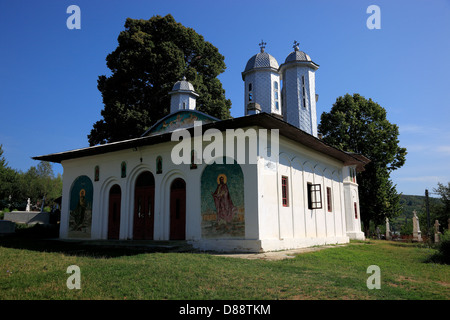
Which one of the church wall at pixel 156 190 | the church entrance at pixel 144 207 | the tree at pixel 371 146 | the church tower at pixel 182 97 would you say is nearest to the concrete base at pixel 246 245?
the church wall at pixel 156 190

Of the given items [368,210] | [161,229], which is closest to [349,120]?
[368,210]

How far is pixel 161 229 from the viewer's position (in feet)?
43.4

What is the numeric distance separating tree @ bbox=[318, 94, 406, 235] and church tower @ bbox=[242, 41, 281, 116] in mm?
9961

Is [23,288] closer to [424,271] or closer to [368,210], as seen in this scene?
[424,271]

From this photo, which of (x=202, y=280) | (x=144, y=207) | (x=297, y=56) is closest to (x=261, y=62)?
(x=297, y=56)

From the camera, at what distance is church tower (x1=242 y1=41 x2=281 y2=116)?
19450mm

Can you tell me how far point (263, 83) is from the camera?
19875 mm

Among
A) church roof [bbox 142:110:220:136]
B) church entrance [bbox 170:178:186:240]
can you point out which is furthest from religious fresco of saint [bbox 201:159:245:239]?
church roof [bbox 142:110:220:136]

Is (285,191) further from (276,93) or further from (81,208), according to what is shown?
(81,208)

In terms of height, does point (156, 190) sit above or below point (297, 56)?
below

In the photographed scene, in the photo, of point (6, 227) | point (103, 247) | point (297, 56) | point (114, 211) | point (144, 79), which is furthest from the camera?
point (144, 79)

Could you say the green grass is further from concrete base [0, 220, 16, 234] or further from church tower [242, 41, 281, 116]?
church tower [242, 41, 281, 116]

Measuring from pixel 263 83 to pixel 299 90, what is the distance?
250cm
